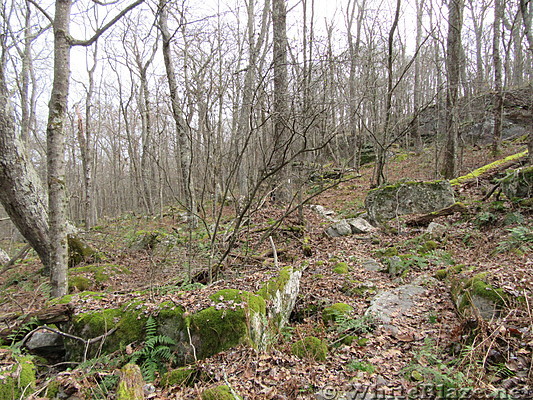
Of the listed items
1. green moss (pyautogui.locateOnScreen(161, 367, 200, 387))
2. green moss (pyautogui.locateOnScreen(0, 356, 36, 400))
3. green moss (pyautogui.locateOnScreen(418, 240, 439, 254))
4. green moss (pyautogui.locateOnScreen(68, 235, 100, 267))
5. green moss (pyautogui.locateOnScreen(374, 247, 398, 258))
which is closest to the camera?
green moss (pyautogui.locateOnScreen(0, 356, 36, 400))

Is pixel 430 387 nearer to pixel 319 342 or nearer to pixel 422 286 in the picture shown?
pixel 319 342

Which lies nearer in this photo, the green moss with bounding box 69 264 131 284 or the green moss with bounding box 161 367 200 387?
the green moss with bounding box 161 367 200 387

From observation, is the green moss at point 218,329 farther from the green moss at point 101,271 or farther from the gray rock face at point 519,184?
the gray rock face at point 519,184

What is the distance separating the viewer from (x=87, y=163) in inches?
541

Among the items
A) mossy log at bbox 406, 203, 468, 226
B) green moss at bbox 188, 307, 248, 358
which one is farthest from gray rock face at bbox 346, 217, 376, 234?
green moss at bbox 188, 307, 248, 358

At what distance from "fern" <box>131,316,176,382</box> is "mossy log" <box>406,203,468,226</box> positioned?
597 cm

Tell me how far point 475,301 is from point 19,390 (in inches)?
171

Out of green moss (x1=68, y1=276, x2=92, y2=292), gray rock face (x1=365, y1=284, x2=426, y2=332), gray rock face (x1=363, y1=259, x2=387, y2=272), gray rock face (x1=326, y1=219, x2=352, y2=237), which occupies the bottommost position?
green moss (x1=68, y1=276, x2=92, y2=292)

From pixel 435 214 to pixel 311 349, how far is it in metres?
5.26

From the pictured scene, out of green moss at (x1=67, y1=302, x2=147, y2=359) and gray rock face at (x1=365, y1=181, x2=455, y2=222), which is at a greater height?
gray rock face at (x1=365, y1=181, x2=455, y2=222)

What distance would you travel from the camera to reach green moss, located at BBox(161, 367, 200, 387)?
2527 millimetres

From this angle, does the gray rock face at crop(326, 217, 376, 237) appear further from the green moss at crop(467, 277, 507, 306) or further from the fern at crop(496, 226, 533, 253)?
the green moss at crop(467, 277, 507, 306)

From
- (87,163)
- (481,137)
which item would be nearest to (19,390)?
(87,163)

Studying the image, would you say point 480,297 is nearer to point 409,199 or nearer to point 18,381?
point 18,381
